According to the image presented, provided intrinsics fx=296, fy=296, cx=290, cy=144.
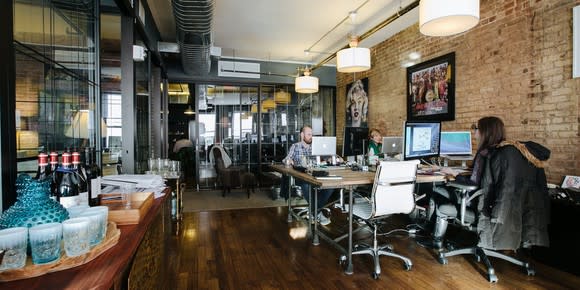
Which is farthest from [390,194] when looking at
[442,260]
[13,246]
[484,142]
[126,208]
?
[13,246]

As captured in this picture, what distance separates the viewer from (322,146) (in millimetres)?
4125

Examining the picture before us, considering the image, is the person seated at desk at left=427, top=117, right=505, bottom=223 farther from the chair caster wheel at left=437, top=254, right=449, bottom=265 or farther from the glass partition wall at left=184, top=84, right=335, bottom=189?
the glass partition wall at left=184, top=84, right=335, bottom=189

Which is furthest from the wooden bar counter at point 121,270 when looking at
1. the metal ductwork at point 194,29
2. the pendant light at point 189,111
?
the pendant light at point 189,111

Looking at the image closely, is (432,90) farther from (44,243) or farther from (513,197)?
(44,243)

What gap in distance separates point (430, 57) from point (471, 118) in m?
1.31

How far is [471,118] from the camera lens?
4211 mm

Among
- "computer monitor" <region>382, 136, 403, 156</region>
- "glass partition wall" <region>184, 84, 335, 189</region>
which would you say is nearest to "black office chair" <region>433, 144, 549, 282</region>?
"computer monitor" <region>382, 136, 403, 156</region>

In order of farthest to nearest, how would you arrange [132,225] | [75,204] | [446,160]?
[446,160] → [132,225] → [75,204]

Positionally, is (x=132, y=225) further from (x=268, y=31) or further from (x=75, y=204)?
(x=268, y=31)

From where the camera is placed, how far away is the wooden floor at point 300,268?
2.62 m

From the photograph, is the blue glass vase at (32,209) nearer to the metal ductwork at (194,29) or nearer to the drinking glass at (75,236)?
the drinking glass at (75,236)

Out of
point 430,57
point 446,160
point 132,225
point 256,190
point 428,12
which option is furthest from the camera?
point 256,190

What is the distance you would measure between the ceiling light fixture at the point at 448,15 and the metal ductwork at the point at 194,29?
7.34ft

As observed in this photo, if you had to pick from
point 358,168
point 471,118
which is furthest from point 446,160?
point 358,168
